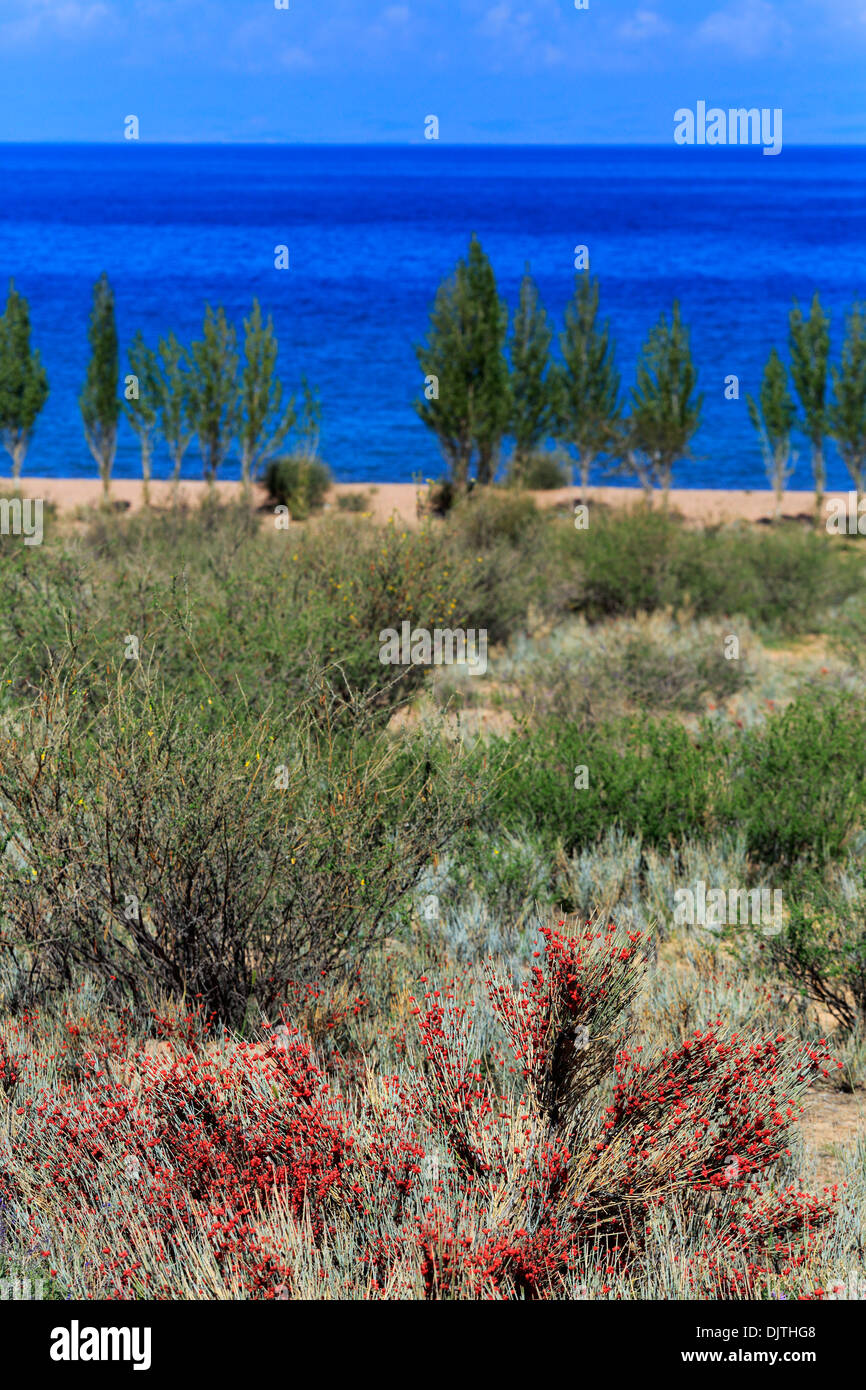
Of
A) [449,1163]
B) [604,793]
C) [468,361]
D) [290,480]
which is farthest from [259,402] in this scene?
[449,1163]

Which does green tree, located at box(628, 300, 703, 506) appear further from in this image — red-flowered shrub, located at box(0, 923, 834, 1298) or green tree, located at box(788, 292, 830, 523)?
red-flowered shrub, located at box(0, 923, 834, 1298)

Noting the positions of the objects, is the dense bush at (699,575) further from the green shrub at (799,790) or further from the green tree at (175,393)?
the green tree at (175,393)

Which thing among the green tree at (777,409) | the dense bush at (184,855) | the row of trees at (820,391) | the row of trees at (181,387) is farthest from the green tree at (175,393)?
the dense bush at (184,855)

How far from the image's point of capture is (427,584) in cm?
1017

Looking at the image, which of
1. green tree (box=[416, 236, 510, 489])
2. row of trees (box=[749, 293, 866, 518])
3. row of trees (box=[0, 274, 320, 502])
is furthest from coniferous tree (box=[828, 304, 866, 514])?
row of trees (box=[0, 274, 320, 502])

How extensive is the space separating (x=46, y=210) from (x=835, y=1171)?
147 m

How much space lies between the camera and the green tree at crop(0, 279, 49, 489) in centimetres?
2780

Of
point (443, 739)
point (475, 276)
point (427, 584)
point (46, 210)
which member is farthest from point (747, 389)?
point (46, 210)

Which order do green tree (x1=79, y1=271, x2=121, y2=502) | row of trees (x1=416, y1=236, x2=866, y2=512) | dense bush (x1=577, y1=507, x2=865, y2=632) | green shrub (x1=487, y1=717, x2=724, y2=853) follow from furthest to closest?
row of trees (x1=416, y1=236, x2=866, y2=512), green tree (x1=79, y1=271, x2=121, y2=502), dense bush (x1=577, y1=507, x2=865, y2=632), green shrub (x1=487, y1=717, x2=724, y2=853)

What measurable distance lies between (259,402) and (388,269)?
69.4m

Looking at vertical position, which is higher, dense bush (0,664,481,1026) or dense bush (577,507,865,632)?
dense bush (577,507,865,632)

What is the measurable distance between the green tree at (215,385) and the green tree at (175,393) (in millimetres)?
151

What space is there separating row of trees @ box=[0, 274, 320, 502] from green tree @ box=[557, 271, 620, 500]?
25.8 feet

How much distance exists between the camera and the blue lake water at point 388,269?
47750 mm
